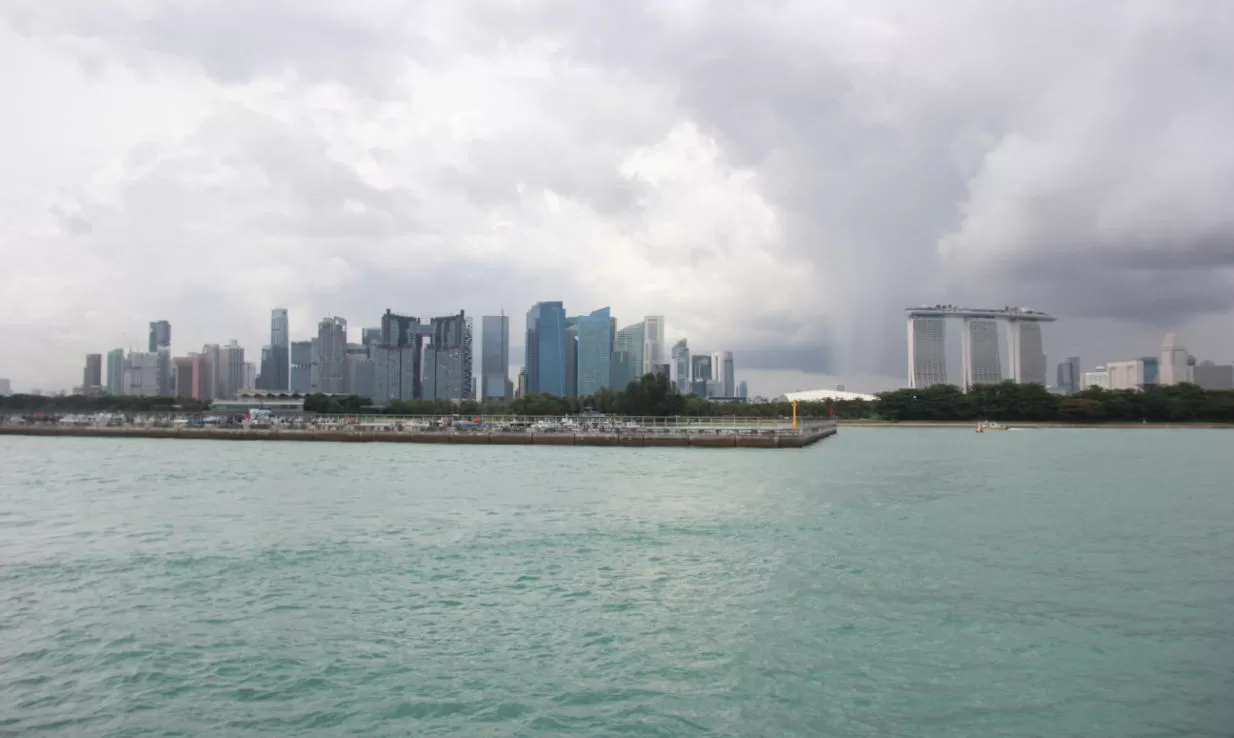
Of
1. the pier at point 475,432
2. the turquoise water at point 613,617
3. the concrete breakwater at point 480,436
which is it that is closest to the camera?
the turquoise water at point 613,617

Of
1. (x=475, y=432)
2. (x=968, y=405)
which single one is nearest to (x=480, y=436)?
(x=475, y=432)

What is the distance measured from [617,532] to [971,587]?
719 cm

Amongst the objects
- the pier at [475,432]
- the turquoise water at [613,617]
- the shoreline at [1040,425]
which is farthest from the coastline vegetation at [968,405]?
the turquoise water at [613,617]

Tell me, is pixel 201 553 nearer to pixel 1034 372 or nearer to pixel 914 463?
pixel 914 463

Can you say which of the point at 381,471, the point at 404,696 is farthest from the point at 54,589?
the point at 381,471

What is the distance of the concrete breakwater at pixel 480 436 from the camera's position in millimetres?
51688

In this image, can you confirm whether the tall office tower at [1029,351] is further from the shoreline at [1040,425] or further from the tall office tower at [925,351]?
the shoreline at [1040,425]

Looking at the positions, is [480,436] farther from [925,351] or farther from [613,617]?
[925,351]

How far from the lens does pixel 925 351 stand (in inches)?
7677

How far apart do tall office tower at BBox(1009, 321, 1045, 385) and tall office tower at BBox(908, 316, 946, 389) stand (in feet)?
56.3

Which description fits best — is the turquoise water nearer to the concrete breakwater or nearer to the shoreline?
the concrete breakwater

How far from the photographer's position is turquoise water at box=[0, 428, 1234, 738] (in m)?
7.03

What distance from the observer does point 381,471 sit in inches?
1298

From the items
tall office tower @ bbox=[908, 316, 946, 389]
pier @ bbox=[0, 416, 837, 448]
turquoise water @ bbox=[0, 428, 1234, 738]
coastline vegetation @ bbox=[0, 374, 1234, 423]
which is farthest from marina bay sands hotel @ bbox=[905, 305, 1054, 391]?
turquoise water @ bbox=[0, 428, 1234, 738]
